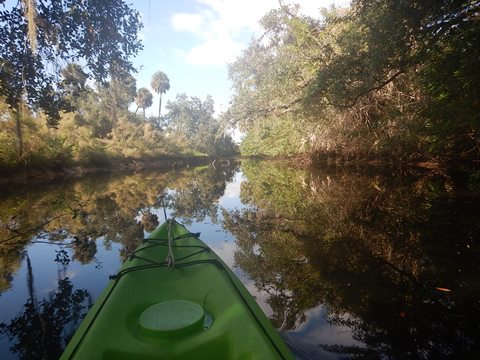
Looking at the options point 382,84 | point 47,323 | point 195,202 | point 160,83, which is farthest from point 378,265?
point 160,83

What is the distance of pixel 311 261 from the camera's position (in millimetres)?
4605

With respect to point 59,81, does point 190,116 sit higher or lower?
higher

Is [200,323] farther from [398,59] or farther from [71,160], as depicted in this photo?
[71,160]

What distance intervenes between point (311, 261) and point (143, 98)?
48.1 metres

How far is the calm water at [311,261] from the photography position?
2760 millimetres

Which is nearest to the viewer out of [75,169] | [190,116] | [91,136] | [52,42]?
[52,42]

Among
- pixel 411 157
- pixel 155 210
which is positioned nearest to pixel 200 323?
pixel 155 210

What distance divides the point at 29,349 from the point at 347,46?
11074 millimetres

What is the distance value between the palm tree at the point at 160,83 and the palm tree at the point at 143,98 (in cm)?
576

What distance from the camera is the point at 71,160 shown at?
1761 cm

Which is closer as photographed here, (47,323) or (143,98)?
(47,323)

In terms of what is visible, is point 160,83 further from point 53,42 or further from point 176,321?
point 176,321

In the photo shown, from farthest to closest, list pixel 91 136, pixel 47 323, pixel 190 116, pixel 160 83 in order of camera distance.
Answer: pixel 190 116 → pixel 160 83 → pixel 91 136 → pixel 47 323

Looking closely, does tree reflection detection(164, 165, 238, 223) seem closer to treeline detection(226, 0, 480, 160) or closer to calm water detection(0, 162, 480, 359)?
calm water detection(0, 162, 480, 359)
